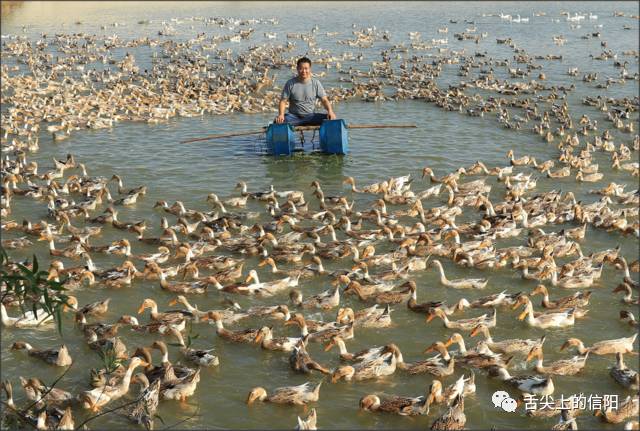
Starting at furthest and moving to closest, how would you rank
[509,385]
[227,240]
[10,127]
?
[10,127] < [227,240] < [509,385]

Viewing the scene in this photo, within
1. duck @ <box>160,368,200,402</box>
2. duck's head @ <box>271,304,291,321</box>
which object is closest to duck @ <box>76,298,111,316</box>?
duck's head @ <box>271,304,291,321</box>

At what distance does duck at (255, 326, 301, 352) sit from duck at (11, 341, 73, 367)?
3.23 meters

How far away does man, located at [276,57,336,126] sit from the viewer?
78.2ft

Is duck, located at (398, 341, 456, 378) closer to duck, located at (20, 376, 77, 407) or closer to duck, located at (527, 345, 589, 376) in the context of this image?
duck, located at (527, 345, 589, 376)

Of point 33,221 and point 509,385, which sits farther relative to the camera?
point 33,221

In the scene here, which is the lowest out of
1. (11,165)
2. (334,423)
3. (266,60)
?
(334,423)

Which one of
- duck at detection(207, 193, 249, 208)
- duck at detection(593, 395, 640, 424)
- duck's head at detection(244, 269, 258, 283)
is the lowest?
duck at detection(593, 395, 640, 424)

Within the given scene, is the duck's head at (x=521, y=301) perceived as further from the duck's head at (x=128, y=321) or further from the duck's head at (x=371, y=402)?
the duck's head at (x=128, y=321)

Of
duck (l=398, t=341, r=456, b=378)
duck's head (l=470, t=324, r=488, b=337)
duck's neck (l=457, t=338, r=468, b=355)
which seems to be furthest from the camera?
duck's head (l=470, t=324, r=488, b=337)

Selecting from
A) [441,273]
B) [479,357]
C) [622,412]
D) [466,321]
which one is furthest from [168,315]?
[622,412]

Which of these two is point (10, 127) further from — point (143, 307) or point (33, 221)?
point (143, 307)

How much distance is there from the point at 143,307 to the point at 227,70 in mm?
30035

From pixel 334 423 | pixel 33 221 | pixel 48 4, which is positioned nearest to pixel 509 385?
pixel 334 423

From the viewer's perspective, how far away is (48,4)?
84.1 meters
